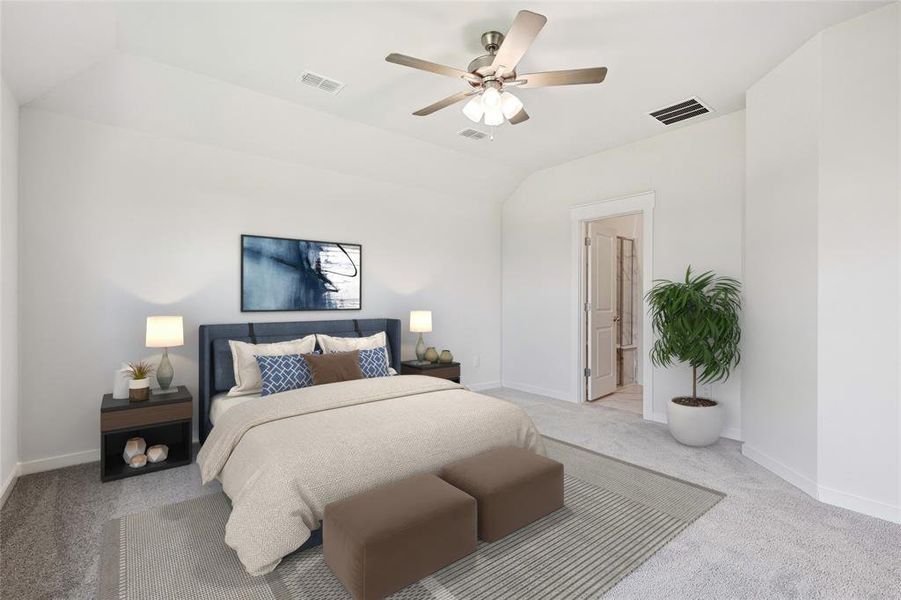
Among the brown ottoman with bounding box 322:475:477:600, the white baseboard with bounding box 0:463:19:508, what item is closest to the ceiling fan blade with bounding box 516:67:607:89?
the brown ottoman with bounding box 322:475:477:600

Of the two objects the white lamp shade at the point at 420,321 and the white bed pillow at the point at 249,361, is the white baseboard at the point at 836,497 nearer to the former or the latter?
the white lamp shade at the point at 420,321

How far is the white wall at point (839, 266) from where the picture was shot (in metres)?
2.57

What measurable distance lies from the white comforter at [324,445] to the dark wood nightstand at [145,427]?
699 mm

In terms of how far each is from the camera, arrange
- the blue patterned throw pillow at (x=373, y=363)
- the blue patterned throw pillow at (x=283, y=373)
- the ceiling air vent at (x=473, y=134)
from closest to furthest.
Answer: the blue patterned throw pillow at (x=283, y=373), the blue patterned throw pillow at (x=373, y=363), the ceiling air vent at (x=473, y=134)

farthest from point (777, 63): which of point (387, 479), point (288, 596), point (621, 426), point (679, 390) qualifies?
point (288, 596)

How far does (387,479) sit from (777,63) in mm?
3850

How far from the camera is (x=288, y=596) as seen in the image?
1.89 metres

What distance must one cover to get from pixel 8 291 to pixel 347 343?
2369mm

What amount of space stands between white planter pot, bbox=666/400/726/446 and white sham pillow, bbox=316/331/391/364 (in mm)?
2653

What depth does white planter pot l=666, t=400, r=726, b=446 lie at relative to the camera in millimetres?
3668

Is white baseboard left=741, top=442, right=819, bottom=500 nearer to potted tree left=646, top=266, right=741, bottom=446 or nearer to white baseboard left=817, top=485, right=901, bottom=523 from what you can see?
white baseboard left=817, top=485, right=901, bottom=523

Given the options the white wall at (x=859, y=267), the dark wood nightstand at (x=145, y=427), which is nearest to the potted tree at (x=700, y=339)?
the white wall at (x=859, y=267)

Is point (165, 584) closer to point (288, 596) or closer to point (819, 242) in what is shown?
point (288, 596)

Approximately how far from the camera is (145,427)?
10.5 ft
